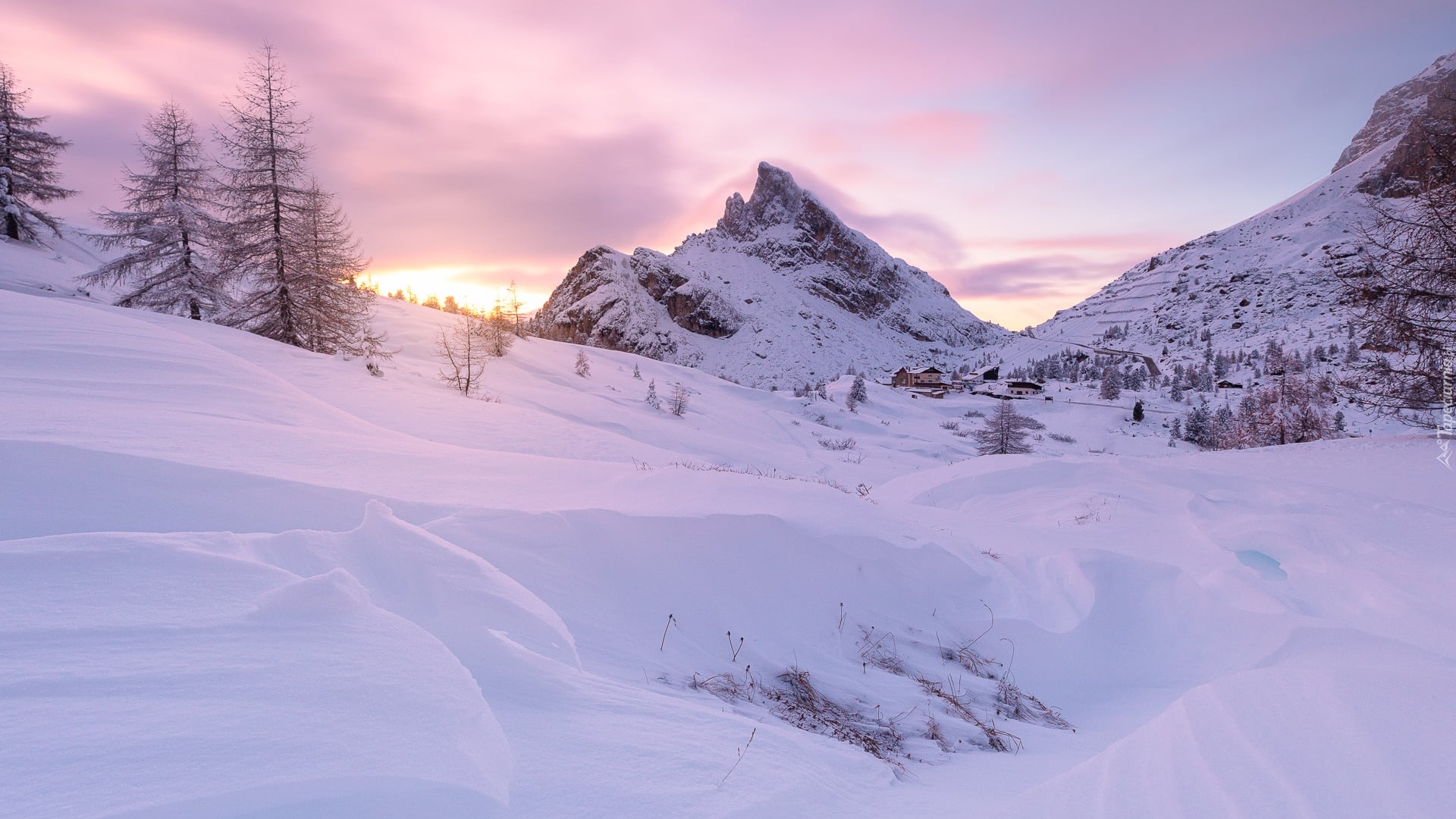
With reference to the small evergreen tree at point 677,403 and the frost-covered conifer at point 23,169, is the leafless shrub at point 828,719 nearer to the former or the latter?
the small evergreen tree at point 677,403

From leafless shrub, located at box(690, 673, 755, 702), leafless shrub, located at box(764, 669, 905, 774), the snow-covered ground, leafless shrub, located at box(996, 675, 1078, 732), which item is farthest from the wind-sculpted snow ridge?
leafless shrub, located at box(996, 675, 1078, 732)

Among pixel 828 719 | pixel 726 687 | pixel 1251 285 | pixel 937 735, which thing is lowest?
pixel 937 735

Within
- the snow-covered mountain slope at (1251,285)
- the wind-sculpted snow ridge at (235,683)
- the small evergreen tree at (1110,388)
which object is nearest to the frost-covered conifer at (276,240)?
the wind-sculpted snow ridge at (235,683)

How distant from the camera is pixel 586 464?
680 cm

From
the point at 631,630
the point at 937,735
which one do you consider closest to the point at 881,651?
the point at 937,735

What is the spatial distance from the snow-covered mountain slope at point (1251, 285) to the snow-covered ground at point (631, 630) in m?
112

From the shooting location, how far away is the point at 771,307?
155m

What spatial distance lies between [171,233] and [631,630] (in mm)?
24099

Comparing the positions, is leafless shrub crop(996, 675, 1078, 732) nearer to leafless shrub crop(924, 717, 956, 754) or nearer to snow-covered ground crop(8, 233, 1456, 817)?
snow-covered ground crop(8, 233, 1456, 817)

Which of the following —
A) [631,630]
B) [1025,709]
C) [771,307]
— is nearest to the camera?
[631,630]

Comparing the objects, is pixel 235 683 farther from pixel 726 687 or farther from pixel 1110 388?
pixel 1110 388

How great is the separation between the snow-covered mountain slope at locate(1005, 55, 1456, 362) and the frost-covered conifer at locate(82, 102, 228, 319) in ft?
397

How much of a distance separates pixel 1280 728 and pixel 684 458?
43.9 ft

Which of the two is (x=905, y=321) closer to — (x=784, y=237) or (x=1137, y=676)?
(x=784, y=237)
